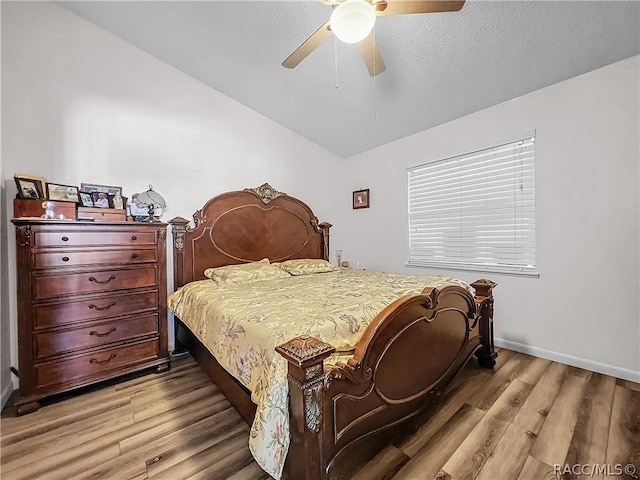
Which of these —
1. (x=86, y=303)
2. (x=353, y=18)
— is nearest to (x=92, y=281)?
(x=86, y=303)

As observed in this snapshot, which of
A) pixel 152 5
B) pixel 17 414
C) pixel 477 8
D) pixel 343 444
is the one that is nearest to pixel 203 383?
pixel 17 414

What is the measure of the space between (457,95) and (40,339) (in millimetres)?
3930

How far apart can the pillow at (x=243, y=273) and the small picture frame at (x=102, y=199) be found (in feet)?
3.39

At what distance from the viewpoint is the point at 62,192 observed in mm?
2121

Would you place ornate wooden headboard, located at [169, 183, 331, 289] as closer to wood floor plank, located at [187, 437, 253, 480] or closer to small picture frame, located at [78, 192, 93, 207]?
small picture frame, located at [78, 192, 93, 207]

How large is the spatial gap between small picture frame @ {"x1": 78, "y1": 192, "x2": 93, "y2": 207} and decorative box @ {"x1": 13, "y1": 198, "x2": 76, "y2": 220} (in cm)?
22

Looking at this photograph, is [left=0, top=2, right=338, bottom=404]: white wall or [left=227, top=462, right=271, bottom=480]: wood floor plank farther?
[left=0, top=2, right=338, bottom=404]: white wall

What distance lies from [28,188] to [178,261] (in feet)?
3.92

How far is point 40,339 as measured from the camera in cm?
183

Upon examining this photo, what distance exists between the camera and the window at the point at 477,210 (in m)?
2.59

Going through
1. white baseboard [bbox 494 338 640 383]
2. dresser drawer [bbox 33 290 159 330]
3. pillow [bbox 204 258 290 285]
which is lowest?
white baseboard [bbox 494 338 640 383]

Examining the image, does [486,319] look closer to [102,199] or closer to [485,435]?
[485,435]

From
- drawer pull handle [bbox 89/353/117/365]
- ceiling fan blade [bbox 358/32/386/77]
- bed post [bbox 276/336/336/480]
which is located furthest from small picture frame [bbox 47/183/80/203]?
ceiling fan blade [bbox 358/32/386/77]

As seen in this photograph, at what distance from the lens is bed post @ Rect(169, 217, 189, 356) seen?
2.70 meters
